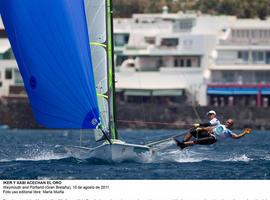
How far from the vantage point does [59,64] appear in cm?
2938

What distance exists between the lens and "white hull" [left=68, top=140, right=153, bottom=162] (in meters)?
29.5

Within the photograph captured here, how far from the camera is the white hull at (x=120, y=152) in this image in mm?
29484

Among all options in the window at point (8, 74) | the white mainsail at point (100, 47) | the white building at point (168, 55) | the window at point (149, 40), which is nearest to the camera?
the white mainsail at point (100, 47)

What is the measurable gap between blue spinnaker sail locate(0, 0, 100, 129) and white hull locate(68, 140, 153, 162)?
26.2 inches

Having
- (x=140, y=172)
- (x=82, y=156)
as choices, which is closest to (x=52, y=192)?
(x=140, y=172)

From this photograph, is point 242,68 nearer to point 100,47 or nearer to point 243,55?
point 243,55

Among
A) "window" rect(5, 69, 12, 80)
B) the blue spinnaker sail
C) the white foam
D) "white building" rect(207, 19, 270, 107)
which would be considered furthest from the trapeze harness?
"window" rect(5, 69, 12, 80)

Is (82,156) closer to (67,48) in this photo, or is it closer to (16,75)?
(67,48)

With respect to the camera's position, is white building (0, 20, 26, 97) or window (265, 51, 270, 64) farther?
white building (0, 20, 26, 97)

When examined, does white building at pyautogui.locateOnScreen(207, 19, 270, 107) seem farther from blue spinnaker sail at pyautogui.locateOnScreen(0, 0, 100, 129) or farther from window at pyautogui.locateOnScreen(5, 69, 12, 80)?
blue spinnaker sail at pyautogui.locateOnScreen(0, 0, 100, 129)

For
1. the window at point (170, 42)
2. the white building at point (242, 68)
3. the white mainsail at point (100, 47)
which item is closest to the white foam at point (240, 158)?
the white mainsail at point (100, 47)

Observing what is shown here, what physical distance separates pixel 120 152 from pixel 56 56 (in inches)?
111

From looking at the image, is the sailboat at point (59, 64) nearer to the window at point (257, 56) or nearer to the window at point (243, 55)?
the window at point (243, 55)

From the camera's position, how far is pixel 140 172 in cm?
2822
